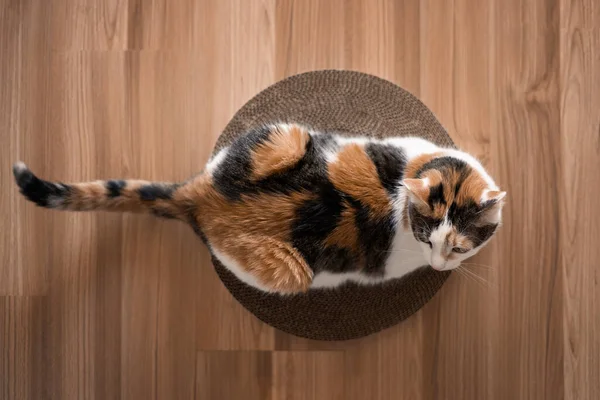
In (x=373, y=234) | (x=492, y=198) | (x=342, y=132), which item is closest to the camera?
(x=492, y=198)

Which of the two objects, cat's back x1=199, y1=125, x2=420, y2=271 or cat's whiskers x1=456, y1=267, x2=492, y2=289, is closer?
cat's back x1=199, y1=125, x2=420, y2=271

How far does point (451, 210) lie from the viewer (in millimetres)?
979

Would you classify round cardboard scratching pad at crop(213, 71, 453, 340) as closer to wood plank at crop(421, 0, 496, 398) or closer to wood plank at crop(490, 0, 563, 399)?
wood plank at crop(421, 0, 496, 398)

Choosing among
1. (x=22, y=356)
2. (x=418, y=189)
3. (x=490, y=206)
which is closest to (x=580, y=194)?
(x=490, y=206)

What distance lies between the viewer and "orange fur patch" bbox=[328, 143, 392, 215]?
3.44 feet

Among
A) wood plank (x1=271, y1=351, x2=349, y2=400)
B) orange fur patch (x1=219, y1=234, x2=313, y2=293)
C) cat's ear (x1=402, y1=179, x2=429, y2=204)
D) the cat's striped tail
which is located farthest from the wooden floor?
cat's ear (x1=402, y1=179, x2=429, y2=204)

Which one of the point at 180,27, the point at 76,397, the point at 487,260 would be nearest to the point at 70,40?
the point at 180,27

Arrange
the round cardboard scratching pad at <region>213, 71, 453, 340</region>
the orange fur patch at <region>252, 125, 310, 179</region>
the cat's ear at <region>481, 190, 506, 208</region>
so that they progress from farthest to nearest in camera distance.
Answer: the round cardboard scratching pad at <region>213, 71, 453, 340</region>, the orange fur patch at <region>252, 125, 310, 179</region>, the cat's ear at <region>481, 190, 506, 208</region>

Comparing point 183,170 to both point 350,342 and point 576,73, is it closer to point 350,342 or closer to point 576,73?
point 350,342

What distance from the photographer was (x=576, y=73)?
54.5 inches

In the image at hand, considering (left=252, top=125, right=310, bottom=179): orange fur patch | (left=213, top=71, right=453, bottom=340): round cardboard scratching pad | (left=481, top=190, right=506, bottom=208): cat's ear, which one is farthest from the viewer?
(left=213, top=71, right=453, bottom=340): round cardboard scratching pad

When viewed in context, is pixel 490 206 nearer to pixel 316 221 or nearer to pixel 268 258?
pixel 316 221

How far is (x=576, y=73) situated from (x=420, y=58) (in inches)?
18.9

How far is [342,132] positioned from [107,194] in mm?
661
